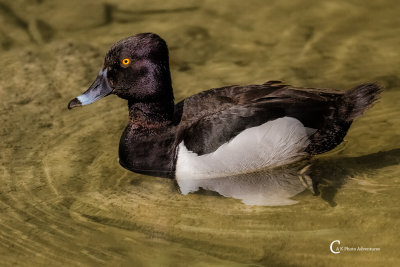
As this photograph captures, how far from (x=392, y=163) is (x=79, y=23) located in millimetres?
4240

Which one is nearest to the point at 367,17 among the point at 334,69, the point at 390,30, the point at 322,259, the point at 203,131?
the point at 390,30

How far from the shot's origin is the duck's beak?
19.6 feet

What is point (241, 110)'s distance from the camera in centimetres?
571

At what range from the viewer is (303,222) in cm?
515

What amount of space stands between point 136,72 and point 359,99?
1791 millimetres

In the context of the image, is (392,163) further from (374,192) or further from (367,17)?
(367,17)

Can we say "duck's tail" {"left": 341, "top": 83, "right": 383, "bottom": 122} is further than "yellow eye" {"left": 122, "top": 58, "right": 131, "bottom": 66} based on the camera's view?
Yes

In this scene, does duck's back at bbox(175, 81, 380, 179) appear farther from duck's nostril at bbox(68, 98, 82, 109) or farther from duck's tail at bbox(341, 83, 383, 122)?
duck's nostril at bbox(68, 98, 82, 109)

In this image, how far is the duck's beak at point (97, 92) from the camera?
19.6 ft
